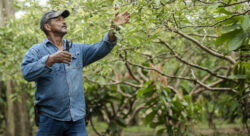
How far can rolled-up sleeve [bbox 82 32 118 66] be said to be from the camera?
3357 mm

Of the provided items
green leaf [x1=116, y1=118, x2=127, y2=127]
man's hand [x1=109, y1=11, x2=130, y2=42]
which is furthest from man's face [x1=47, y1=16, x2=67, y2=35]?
green leaf [x1=116, y1=118, x2=127, y2=127]

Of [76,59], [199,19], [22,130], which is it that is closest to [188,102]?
[199,19]

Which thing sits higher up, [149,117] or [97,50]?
[97,50]

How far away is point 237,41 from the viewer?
11.5ft

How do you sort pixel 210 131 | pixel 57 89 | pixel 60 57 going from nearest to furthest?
pixel 60 57 → pixel 57 89 → pixel 210 131

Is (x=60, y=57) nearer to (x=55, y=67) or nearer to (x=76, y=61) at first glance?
(x=55, y=67)

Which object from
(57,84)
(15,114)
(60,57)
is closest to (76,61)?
(57,84)

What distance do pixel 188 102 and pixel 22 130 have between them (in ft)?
20.2

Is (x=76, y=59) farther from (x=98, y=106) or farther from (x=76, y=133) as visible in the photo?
(x=98, y=106)

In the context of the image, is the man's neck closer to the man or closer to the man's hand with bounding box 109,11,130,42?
the man

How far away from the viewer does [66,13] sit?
343 cm

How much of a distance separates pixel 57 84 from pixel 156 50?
4502 millimetres

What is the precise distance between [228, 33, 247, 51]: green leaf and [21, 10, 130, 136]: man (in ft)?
4.09

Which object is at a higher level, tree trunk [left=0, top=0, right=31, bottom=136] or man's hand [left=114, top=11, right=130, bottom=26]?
man's hand [left=114, top=11, right=130, bottom=26]
